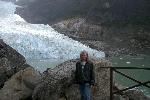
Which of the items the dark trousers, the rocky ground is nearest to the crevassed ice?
the rocky ground

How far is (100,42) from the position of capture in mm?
55875

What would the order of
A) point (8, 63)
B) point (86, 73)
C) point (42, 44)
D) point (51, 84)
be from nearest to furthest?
1. point (86, 73)
2. point (51, 84)
3. point (8, 63)
4. point (42, 44)

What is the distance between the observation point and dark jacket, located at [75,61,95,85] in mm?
13594

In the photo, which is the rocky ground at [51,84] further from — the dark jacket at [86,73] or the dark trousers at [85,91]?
the dark jacket at [86,73]

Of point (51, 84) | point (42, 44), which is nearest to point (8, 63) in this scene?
point (51, 84)

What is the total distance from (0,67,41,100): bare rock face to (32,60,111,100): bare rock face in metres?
0.73

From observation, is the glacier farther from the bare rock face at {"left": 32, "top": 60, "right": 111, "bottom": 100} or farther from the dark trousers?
the dark trousers

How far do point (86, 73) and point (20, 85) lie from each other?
3838 millimetres

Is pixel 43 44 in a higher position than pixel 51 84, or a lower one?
higher

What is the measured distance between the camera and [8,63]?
58.9 feet

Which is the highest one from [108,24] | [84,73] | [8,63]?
[108,24]

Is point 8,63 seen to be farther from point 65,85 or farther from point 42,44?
point 42,44

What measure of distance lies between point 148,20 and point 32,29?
58.2ft

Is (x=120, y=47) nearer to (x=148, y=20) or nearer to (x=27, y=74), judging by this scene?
(x=148, y=20)
